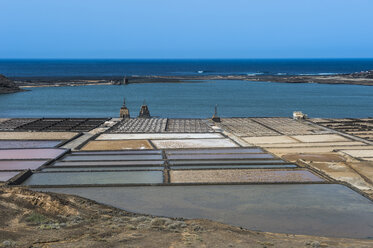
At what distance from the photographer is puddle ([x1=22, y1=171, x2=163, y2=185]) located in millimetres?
22469

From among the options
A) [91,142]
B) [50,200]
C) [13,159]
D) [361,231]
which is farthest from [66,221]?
[91,142]

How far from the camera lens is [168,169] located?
81.9 feet

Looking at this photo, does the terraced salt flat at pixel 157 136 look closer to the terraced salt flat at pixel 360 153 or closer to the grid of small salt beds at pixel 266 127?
the grid of small salt beds at pixel 266 127

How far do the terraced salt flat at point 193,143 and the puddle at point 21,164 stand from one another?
343 inches

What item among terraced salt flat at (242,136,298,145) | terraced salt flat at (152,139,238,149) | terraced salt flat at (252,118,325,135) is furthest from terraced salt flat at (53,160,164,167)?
terraced salt flat at (252,118,325,135)

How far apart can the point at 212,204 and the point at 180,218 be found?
8.44ft

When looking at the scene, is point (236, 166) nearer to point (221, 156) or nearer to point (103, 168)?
point (221, 156)

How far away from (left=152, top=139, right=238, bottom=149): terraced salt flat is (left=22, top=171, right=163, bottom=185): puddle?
25.9 ft

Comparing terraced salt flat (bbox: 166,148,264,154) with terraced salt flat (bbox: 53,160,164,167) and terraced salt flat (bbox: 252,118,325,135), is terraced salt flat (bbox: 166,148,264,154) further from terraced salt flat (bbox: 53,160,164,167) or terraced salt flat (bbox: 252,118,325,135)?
terraced salt flat (bbox: 252,118,325,135)

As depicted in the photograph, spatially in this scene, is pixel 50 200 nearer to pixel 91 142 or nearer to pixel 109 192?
pixel 109 192

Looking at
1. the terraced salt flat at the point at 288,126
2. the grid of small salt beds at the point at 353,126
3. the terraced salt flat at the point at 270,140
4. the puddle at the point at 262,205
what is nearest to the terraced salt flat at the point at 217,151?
the terraced salt flat at the point at 270,140

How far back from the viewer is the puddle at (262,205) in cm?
1662

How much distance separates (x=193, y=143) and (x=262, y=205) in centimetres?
1481

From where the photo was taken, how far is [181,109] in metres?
61.9
